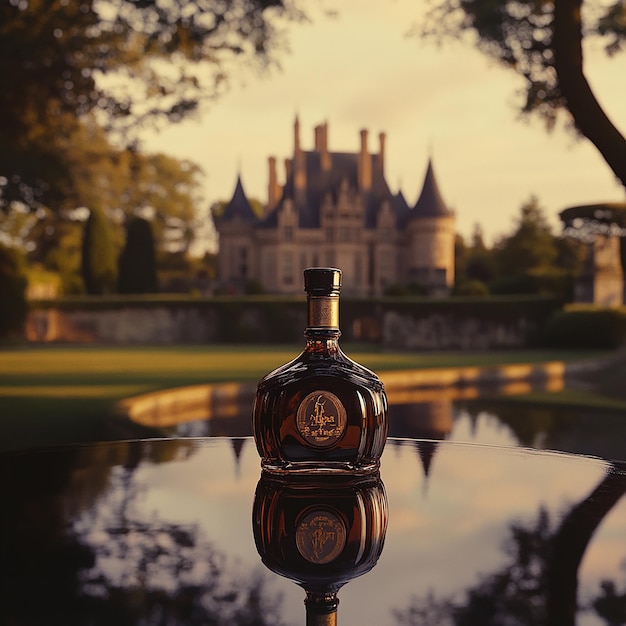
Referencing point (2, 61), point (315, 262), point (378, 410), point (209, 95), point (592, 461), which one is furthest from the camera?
point (315, 262)

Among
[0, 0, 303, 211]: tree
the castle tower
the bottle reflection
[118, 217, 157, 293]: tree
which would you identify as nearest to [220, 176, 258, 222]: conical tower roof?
the castle tower

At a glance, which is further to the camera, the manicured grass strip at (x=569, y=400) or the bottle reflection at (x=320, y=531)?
the manicured grass strip at (x=569, y=400)

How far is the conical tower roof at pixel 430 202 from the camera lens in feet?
145

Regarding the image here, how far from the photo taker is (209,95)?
12.4 metres

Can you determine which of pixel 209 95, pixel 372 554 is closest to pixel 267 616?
pixel 372 554

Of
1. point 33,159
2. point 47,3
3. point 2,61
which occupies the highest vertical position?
point 47,3

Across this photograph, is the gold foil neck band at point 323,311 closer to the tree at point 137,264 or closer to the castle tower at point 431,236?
the tree at point 137,264

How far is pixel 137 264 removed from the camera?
33719mm

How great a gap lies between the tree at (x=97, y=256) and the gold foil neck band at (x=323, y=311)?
3406cm

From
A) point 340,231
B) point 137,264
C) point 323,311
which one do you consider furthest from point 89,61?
point 340,231

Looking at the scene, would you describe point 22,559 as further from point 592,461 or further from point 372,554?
point 592,461

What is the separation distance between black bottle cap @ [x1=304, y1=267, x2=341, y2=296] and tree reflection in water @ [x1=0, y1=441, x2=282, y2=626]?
595 mm

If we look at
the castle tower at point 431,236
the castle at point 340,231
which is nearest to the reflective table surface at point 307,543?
the castle at point 340,231

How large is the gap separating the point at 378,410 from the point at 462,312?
2160cm
